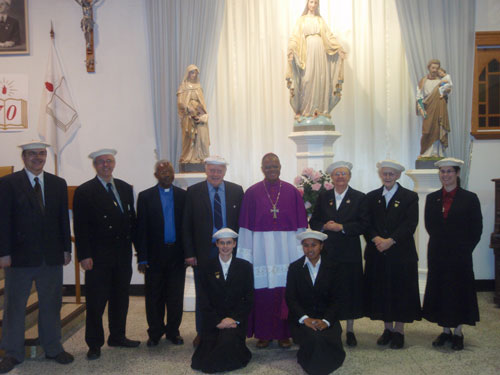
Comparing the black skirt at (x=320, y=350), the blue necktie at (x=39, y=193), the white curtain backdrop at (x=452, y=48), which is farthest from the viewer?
the white curtain backdrop at (x=452, y=48)

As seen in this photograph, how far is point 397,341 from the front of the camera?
3803 mm

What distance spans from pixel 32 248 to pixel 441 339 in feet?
10.9

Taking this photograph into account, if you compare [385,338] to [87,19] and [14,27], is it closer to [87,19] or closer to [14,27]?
[87,19]

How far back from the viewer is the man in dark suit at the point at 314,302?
10.9 ft

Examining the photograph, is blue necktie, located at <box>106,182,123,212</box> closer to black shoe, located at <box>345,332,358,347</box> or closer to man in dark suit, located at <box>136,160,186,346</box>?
man in dark suit, located at <box>136,160,186,346</box>

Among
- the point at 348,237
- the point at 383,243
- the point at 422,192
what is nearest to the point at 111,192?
the point at 348,237

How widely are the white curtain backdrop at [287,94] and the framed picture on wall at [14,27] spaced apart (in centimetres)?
249

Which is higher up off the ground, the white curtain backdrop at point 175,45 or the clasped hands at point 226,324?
the white curtain backdrop at point 175,45

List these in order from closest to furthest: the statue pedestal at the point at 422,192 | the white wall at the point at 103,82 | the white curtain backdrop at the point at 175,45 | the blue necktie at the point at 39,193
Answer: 1. the blue necktie at the point at 39,193
2. the statue pedestal at the point at 422,192
3. the white curtain backdrop at the point at 175,45
4. the white wall at the point at 103,82

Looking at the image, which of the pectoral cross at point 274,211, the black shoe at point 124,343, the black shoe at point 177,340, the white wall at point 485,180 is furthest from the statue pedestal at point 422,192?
the black shoe at point 124,343

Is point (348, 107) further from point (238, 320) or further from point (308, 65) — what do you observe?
point (238, 320)

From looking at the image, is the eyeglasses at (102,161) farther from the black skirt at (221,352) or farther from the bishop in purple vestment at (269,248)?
the black skirt at (221,352)

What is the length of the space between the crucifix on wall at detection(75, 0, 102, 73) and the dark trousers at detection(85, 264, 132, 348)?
3.10 metres

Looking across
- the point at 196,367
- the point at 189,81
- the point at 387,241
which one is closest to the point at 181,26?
the point at 189,81
